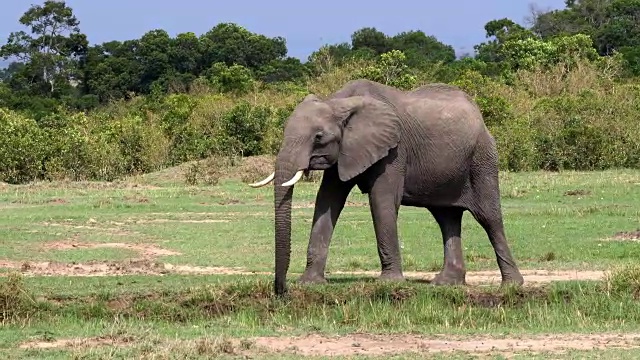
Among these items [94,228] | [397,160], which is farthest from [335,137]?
[94,228]

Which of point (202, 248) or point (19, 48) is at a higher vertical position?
point (19, 48)

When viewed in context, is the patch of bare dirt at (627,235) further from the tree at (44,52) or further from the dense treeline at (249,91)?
the tree at (44,52)

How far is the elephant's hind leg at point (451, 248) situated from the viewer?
43.2 ft

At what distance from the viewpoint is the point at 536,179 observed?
27297mm

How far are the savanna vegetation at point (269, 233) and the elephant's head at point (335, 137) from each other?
1245 mm

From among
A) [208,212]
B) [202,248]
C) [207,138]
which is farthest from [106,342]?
[207,138]

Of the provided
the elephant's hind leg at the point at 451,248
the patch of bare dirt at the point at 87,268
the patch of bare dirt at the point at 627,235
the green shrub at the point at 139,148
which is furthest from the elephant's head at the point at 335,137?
the green shrub at the point at 139,148

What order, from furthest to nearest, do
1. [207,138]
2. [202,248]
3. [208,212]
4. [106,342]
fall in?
[207,138] → [208,212] → [202,248] → [106,342]

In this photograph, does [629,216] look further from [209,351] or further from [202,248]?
[209,351]

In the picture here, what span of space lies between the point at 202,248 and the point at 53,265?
257 centimetres

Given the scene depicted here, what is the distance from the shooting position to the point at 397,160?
1286 centimetres

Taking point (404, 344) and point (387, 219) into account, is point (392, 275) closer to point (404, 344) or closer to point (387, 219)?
point (387, 219)

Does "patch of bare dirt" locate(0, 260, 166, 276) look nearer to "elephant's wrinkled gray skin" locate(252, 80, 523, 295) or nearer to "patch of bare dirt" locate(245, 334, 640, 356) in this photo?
"elephant's wrinkled gray skin" locate(252, 80, 523, 295)

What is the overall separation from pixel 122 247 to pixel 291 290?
18.3 feet
